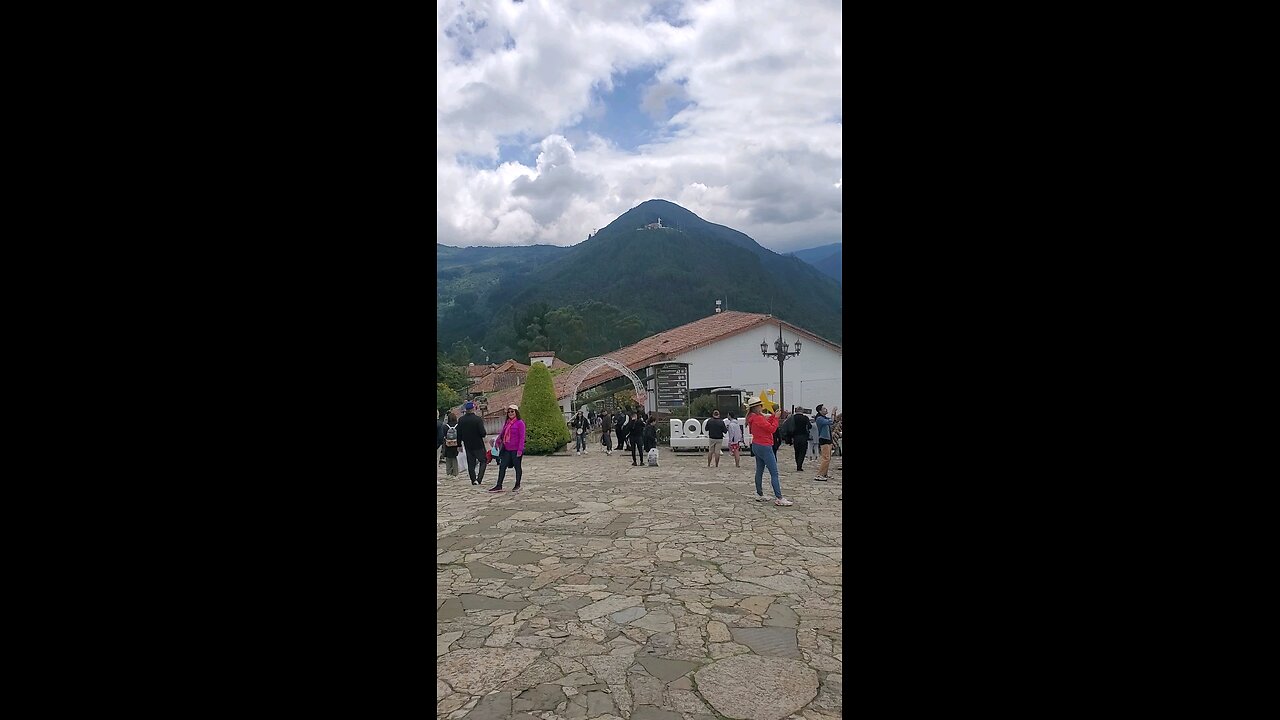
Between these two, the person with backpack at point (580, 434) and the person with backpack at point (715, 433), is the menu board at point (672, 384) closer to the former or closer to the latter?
the person with backpack at point (580, 434)

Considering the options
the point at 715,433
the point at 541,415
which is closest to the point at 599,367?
the point at 541,415

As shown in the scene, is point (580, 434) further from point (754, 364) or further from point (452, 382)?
point (452, 382)

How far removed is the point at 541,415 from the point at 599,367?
5850 mm

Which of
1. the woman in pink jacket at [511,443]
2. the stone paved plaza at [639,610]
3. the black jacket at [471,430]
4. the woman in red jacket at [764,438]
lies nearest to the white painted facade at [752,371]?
the black jacket at [471,430]

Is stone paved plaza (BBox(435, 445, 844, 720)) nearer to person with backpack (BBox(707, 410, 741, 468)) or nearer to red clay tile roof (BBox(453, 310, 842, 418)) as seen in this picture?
person with backpack (BBox(707, 410, 741, 468))

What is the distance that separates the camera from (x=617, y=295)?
2896 inches

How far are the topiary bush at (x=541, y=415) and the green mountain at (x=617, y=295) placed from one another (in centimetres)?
3013

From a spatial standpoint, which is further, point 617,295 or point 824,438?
point 617,295

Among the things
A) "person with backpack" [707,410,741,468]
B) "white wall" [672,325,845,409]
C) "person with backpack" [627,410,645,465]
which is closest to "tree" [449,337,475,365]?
"white wall" [672,325,845,409]

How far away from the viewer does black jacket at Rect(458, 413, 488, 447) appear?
32.4ft
